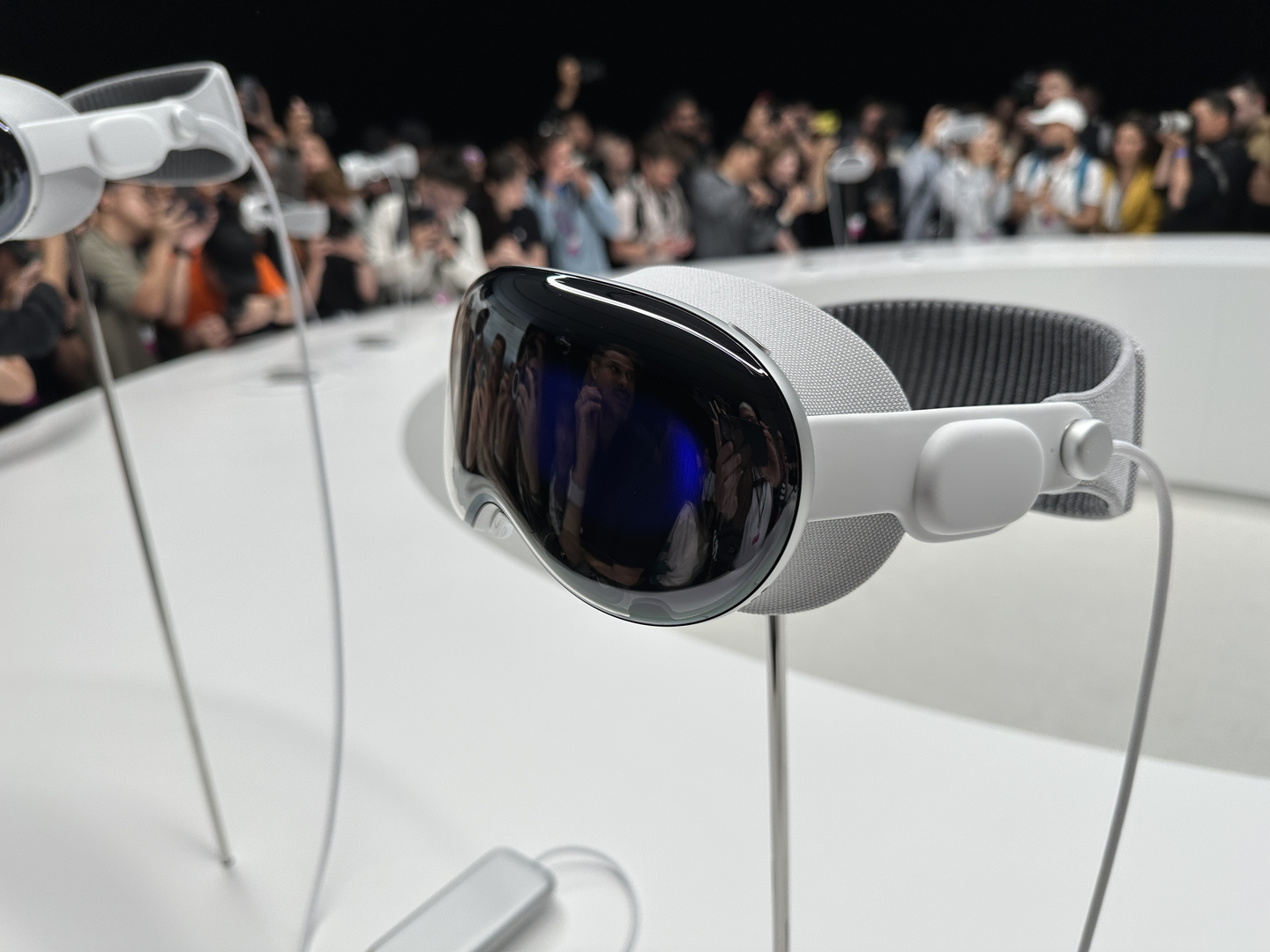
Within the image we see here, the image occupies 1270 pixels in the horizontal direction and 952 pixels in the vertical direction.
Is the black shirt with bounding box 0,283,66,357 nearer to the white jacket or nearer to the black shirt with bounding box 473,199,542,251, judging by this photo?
the white jacket

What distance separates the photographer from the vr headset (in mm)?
241

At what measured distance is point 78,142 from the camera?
0.43 meters

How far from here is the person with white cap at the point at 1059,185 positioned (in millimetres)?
3438

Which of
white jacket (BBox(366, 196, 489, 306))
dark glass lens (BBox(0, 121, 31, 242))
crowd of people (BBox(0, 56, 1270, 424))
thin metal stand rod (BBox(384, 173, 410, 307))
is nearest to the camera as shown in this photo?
dark glass lens (BBox(0, 121, 31, 242))

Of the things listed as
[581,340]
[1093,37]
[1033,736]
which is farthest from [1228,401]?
[1093,37]

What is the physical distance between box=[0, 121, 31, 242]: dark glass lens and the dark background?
7.54ft

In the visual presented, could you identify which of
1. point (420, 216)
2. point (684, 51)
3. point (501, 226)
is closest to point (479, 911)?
point (420, 216)

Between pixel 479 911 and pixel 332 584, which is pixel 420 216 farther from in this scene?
pixel 479 911

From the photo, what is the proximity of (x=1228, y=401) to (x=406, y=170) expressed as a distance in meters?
2.07

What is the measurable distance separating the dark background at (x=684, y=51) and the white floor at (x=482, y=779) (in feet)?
6.74

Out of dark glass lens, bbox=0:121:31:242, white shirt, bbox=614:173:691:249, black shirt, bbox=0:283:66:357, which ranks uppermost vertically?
dark glass lens, bbox=0:121:31:242

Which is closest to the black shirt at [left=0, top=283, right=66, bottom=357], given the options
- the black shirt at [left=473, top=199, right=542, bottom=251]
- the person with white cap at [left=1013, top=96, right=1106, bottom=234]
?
the black shirt at [left=473, top=199, right=542, bottom=251]

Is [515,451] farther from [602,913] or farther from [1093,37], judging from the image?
[1093,37]

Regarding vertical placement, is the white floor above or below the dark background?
below
